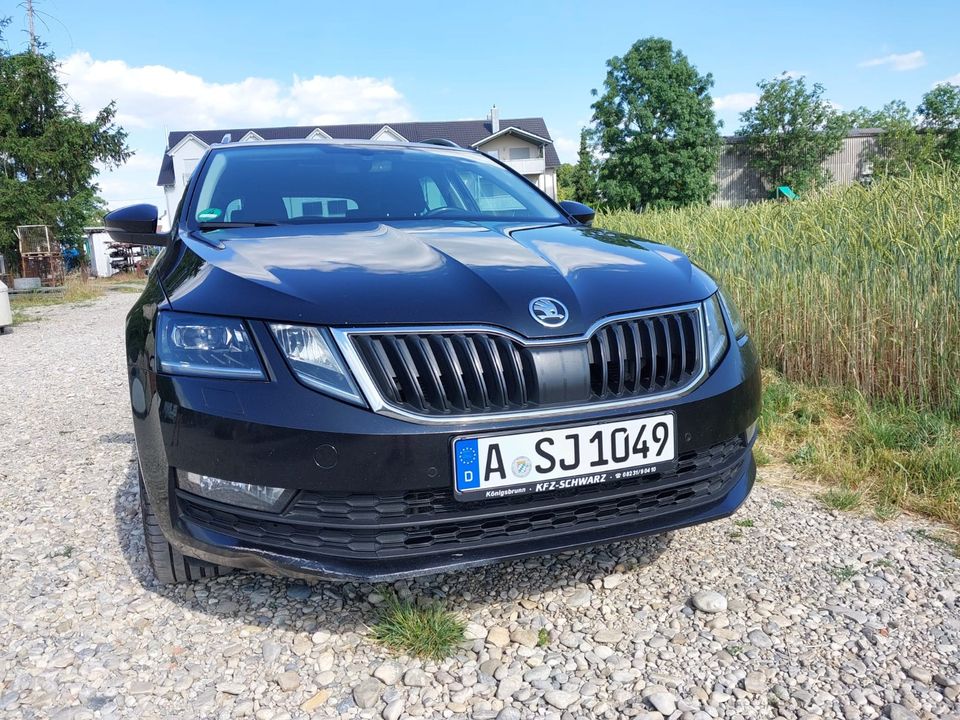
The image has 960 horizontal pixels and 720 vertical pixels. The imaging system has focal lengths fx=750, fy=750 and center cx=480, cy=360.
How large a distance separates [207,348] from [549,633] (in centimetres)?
120

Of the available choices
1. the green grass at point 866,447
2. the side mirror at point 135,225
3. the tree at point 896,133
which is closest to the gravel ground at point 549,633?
the green grass at point 866,447

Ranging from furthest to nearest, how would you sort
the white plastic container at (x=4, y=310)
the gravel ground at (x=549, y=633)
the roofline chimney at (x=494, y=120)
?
the roofline chimney at (x=494, y=120)
the white plastic container at (x=4, y=310)
the gravel ground at (x=549, y=633)

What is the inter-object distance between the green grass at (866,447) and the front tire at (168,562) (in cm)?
232

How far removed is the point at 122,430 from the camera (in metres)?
4.57

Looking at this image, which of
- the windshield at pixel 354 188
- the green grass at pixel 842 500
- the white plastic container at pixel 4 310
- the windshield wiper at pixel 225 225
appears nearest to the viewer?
the windshield wiper at pixel 225 225

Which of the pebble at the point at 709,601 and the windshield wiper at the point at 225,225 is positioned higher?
the windshield wiper at the point at 225,225

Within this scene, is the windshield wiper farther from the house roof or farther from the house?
the house roof

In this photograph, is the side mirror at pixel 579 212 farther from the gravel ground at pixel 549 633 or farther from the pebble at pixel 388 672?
the pebble at pixel 388 672

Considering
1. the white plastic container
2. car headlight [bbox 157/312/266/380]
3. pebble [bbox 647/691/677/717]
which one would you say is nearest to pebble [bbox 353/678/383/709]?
pebble [bbox 647/691/677/717]

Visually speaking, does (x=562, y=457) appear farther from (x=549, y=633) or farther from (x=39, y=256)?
(x=39, y=256)

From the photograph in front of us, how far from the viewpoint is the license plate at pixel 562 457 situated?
1.72m

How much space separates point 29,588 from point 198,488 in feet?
3.67

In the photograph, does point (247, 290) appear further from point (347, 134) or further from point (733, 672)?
point (347, 134)

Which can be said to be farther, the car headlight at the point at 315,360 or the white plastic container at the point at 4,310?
the white plastic container at the point at 4,310
